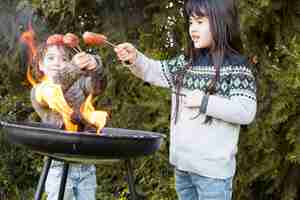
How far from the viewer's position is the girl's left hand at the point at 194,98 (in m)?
2.16

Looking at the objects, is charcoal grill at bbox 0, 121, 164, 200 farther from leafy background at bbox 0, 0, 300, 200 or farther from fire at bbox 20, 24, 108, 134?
leafy background at bbox 0, 0, 300, 200

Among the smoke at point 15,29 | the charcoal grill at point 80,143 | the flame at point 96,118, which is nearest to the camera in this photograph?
the charcoal grill at point 80,143

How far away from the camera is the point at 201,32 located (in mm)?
2227

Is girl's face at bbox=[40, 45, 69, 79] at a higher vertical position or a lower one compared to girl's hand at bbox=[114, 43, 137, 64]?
lower

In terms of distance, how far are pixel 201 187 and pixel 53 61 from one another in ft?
2.84

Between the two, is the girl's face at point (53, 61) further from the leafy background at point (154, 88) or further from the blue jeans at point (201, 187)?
the leafy background at point (154, 88)

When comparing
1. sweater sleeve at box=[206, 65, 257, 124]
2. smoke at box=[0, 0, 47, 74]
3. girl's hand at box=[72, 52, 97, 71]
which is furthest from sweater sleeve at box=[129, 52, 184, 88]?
smoke at box=[0, 0, 47, 74]

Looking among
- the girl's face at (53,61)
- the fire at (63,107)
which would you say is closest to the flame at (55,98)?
the fire at (63,107)

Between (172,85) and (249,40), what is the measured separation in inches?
42.9

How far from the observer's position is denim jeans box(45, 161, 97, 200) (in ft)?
8.91

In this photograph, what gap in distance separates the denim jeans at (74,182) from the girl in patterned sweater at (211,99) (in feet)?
2.06

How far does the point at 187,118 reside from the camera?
228 cm

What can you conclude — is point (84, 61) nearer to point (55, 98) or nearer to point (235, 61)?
point (55, 98)

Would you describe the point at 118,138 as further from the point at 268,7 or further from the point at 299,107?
the point at 268,7
